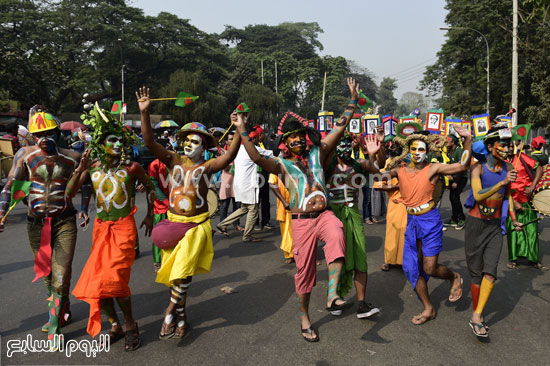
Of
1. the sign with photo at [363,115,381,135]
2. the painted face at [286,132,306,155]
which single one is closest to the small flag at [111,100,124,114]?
the painted face at [286,132,306,155]

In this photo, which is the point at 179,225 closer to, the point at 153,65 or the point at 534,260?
the point at 534,260

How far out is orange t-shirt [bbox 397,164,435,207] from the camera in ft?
14.9

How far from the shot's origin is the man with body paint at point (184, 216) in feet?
13.5

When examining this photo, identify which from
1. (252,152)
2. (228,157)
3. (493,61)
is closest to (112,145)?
(228,157)

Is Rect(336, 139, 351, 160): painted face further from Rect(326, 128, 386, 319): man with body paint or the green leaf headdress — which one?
the green leaf headdress

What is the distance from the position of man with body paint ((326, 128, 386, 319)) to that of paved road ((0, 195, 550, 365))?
316mm

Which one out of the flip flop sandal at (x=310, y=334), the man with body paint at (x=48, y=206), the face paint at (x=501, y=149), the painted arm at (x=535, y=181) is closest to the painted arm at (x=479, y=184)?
the face paint at (x=501, y=149)

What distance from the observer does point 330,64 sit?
62312 mm

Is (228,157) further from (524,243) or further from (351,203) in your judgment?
(524,243)

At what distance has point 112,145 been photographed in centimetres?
430

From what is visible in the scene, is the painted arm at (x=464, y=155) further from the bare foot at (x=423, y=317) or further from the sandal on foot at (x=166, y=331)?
the sandal on foot at (x=166, y=331)

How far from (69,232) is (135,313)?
1.15 meters

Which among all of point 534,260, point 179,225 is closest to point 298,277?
point 179,225

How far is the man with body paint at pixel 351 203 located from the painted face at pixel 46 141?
9.16 ft
